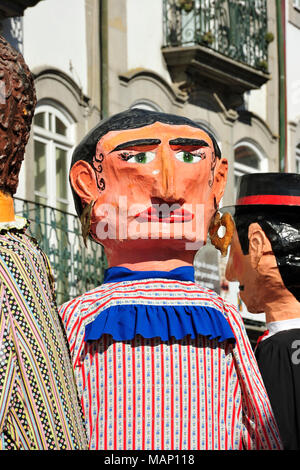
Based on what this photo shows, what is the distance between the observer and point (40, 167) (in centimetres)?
1284

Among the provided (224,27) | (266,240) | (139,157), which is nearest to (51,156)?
(224,27)

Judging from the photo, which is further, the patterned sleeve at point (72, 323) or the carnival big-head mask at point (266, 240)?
the carnival big-head mask at point (266, 240)

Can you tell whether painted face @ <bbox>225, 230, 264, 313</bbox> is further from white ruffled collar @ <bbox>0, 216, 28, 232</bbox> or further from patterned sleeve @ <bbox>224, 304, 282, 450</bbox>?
white ruffled collar @ <bbox>0, 216, 28, 232</bbox>

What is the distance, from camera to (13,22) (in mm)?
12180

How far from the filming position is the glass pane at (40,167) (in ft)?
41.9

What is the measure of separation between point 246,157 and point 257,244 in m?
10.8

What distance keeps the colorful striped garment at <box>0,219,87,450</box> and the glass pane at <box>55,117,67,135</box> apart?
30.1 ft

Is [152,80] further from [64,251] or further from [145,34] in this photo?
[64,251]

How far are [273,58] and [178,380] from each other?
1224 centimetres

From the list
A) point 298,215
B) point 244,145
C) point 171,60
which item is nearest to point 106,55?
point 171,60

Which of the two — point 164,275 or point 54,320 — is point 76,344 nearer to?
point 164,275

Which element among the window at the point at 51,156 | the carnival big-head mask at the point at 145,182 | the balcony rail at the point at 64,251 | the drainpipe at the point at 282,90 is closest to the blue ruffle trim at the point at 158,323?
the carnival big-head mask at the point at 145,182

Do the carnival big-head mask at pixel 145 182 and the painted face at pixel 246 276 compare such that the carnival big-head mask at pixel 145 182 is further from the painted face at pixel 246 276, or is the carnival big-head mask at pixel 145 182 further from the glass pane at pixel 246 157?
the glass pane at pixel 246 157

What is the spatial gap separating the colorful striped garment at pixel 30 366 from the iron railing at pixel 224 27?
35.8ft
